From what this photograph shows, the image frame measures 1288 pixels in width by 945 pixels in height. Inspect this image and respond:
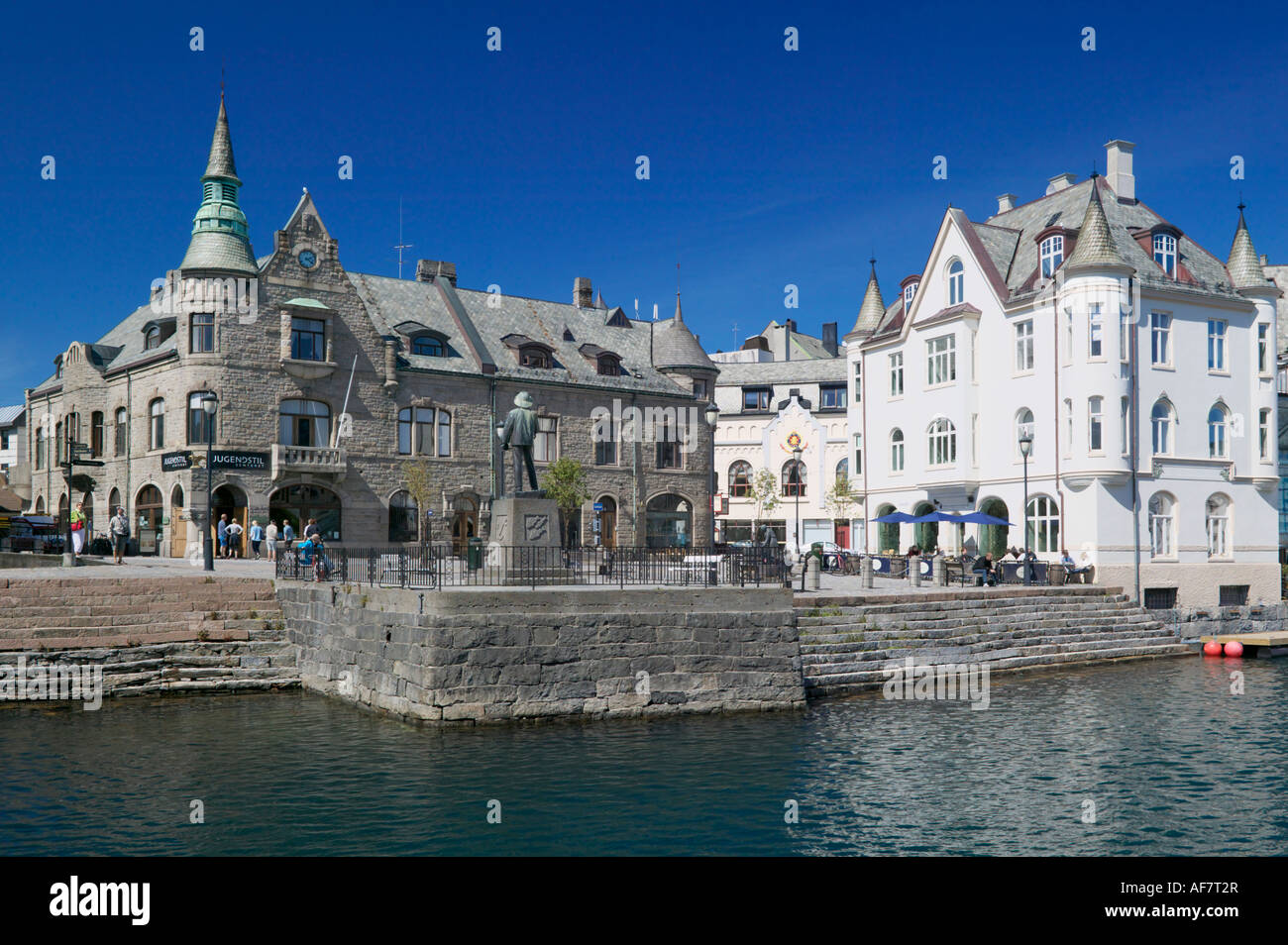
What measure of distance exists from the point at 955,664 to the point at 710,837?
13835 millimetres

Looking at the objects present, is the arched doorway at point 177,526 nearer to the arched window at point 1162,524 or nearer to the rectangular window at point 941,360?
the rectangular window at point 941,360

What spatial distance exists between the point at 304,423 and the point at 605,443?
1404cm

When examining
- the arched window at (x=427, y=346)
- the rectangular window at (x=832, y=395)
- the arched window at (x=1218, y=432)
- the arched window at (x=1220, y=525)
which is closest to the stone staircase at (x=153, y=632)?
the arched window at (x=427, y=346)

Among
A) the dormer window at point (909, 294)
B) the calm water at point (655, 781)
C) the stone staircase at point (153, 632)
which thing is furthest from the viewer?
the dormer window at point (909, 294)

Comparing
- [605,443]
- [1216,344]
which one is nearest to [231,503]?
[605,443]

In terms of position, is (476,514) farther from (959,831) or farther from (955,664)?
(959,831)

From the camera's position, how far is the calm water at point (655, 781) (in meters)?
12.0

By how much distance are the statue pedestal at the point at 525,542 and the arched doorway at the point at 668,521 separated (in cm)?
2873

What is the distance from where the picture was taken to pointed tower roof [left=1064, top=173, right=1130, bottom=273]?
34156 mm

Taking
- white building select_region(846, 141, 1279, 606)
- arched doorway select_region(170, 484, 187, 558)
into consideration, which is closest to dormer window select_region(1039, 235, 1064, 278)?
white building select_region(846, 141, 1279, 606)

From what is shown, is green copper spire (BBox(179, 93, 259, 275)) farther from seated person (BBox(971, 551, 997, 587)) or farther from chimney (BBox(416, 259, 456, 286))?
seated person (BBox(971, 551, 997, 587))

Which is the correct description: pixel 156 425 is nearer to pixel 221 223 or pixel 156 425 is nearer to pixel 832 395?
pixel 221 223

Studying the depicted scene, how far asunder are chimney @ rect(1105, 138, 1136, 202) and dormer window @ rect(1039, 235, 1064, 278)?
17.9ft

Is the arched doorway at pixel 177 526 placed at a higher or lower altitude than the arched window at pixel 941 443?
lower
